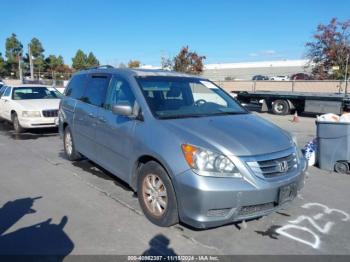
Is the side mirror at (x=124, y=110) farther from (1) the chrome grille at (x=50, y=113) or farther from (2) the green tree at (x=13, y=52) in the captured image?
(2) the green tree at (x=13, y=52)

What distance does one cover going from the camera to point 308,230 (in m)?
4.33

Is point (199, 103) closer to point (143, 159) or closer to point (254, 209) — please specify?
point (143, 159)

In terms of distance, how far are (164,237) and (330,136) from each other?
170 inches

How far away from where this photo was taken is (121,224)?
4.35m

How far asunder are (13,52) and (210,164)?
7752 centimetres

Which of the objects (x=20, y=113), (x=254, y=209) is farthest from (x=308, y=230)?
(x=20, y=113)

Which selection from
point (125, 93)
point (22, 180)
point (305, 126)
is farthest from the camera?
point (305, 126)

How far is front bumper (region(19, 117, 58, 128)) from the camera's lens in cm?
1065

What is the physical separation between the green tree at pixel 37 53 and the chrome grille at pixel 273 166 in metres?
73.3

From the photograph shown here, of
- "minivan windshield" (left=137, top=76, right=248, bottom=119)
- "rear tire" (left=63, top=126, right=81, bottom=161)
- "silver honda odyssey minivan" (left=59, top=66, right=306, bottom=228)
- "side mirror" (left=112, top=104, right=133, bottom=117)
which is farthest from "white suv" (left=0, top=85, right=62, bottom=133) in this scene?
"side mirror" (left=112, top=104, right=133, bottom=117)

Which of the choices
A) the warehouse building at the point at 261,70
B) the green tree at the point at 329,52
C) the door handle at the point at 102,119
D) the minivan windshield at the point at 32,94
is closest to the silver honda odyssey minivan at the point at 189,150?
the door handle at the point at 102,119

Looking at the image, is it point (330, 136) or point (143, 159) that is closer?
point (143, 159)

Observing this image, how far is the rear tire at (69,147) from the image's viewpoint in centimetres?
711

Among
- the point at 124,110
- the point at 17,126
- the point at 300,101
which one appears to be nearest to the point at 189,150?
the point at 124,110
